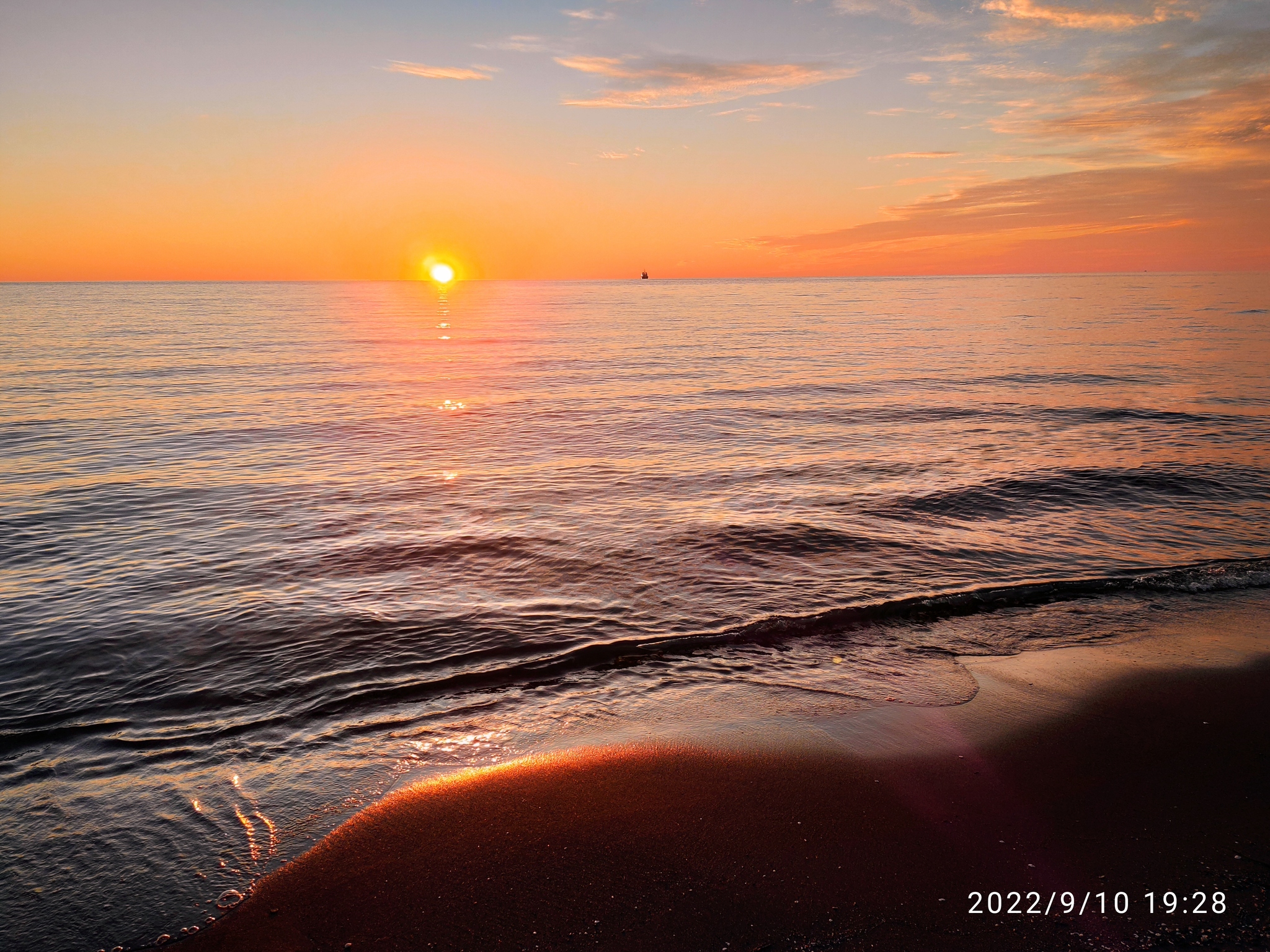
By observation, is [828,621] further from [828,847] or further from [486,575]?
[486,575]

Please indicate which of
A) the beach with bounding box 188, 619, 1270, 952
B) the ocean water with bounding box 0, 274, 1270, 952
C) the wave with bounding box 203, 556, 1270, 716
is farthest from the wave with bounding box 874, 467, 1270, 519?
the beach with bounding box 188, 619, 1270, 952

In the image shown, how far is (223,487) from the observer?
15.0m

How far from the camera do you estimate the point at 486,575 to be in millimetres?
10500

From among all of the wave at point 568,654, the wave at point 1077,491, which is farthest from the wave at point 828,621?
the wave at point 1077,491

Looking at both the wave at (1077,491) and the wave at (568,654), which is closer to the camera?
the wave at (568,654)

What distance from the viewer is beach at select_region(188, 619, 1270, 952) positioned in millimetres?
4223

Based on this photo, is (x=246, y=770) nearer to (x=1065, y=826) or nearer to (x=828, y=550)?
(x=1065, y=826)

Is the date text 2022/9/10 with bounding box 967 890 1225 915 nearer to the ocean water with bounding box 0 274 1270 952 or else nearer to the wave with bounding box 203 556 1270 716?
the ocean water with bounding box 0 274 1270 952

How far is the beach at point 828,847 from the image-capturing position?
4.22 m

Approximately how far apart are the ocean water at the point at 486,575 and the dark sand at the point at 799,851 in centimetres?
61

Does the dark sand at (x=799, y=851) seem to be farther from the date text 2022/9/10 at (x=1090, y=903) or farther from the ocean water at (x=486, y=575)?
the ocean water at (x=486, y=575)

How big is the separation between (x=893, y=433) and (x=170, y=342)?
48310 millimetres

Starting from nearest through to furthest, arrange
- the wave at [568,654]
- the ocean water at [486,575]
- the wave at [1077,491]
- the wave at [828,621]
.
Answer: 1. the ocean water at [486,575]
2. the wave at [568,654]
3. the wave at [828,621]
4. the wave at [1077,491]

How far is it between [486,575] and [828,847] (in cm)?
671
